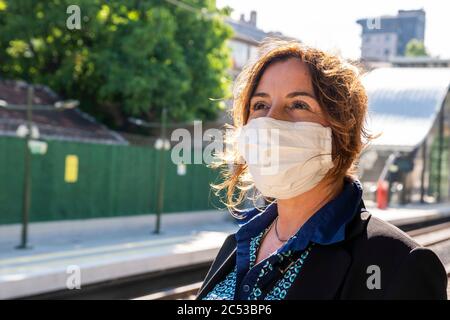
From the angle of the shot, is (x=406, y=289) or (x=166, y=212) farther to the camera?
(x=166, y=212)

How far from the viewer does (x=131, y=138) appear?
23234mm

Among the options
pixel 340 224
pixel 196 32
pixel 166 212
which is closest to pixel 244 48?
pixel 196 32

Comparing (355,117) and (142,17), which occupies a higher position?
A: (142,17)

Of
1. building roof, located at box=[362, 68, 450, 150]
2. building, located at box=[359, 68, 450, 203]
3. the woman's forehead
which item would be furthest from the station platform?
the woman's forehead

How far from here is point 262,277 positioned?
6.17ft

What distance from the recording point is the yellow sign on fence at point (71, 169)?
1669cm

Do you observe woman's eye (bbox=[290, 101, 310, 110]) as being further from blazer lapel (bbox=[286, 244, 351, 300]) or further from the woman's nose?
blazer lapel (bbox=[286, 244, 351, 300])

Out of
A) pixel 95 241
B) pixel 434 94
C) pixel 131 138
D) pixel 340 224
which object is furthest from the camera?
pixel 131 138

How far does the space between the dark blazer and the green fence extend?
47.6ft

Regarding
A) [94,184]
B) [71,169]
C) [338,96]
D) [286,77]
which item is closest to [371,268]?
[338,96]

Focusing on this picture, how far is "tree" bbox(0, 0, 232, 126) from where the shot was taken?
22.2m

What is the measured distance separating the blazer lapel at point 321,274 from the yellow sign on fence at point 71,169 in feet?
51.1

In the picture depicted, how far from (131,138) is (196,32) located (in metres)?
5.11

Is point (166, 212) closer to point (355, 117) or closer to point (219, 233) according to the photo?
point (219, 233)
